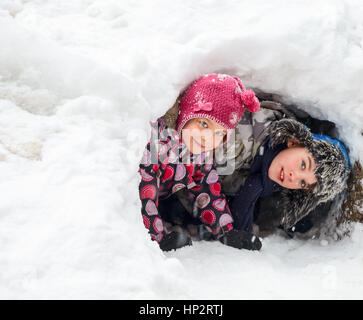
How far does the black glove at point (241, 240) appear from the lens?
1.61 metres

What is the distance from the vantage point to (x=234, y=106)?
1.47 meters

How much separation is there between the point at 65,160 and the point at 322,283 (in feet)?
3.07

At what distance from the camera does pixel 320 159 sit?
5.28 feet

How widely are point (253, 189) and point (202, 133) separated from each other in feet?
1.79

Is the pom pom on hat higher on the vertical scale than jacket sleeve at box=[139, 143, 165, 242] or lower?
higher

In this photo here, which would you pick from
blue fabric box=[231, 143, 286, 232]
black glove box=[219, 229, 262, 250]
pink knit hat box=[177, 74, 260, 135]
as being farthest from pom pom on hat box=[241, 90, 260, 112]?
black glove box=[219, 229, 262, 250]

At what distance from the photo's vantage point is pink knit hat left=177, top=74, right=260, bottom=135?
4.75 ft

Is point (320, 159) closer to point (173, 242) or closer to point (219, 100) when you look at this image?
point (219, 100)

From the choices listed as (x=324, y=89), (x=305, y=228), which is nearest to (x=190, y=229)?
(x=305, y=228)

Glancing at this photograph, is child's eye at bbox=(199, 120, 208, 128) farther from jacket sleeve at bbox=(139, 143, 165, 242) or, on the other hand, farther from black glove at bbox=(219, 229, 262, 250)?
black glove at bbox=(219, 229, 262, 250)

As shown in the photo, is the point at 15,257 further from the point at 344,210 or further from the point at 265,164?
the point at 344,210

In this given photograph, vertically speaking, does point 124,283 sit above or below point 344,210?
above

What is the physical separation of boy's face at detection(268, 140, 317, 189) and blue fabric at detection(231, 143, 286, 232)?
0.21 ft

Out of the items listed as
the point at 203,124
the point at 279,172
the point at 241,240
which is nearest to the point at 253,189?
the point at 279,172
